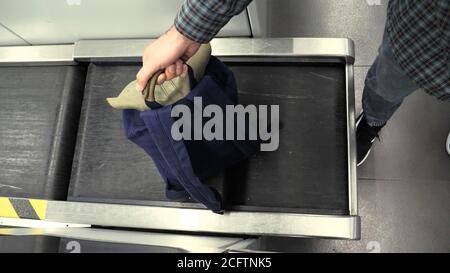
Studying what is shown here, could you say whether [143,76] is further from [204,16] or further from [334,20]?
[334,20]

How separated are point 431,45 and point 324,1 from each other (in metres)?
1.09

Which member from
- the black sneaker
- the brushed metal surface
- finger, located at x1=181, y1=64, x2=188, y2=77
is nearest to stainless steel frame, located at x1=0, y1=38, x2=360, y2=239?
the brushed metal surface

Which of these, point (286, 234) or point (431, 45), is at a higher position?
point (431, 45)

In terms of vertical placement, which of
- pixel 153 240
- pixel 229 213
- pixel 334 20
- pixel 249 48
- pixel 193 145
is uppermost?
pixel 334 20

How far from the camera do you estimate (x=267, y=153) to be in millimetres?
1125

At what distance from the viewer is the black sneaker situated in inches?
49.0

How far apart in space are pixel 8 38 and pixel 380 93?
1.39 meters

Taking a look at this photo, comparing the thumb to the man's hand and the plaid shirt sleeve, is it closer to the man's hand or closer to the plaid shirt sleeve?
the man's hand

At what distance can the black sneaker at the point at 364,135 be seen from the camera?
124 centimetres

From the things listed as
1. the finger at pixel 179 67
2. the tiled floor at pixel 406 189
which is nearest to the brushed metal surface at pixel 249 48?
the tiled floor at pixel 406 189

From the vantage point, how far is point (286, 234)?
1.05 metres

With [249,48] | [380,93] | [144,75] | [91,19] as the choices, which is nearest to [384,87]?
[380,93]

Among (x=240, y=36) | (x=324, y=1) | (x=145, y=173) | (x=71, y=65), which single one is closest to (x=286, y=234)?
(x=145, y=173)
